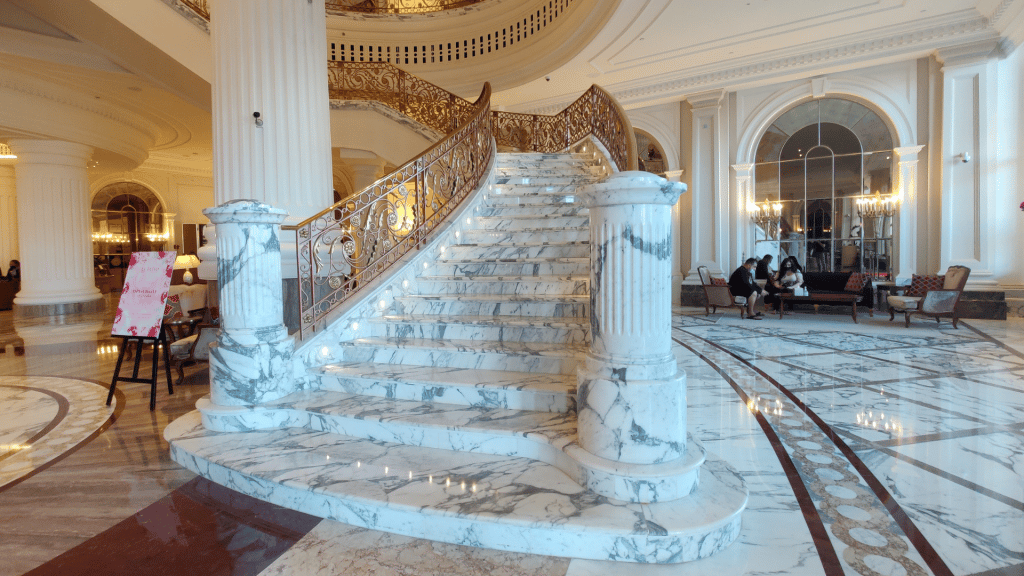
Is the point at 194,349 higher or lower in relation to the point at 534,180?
lower

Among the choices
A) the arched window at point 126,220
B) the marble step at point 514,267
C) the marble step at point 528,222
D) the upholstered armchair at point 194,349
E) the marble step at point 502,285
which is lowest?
the upholstered armchair at point 194,349

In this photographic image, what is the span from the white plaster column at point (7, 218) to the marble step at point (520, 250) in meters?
17.3

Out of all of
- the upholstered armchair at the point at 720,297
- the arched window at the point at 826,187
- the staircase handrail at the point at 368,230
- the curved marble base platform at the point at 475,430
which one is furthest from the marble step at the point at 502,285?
the arched window at the point at 826,187

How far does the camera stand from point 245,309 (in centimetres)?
323

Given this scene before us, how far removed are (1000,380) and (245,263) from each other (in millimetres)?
6140

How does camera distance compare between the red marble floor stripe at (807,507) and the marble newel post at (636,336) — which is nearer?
the red marble floor stripe at (807,507)

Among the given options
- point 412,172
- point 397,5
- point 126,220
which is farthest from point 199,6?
point 126,220

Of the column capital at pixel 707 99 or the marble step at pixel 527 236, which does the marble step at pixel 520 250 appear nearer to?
the marble step at pixel 527 236

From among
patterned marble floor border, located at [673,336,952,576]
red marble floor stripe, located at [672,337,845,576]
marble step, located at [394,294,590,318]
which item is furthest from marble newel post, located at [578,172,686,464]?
marble step, located at [394,294,590,318]

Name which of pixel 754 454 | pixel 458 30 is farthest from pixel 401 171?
pixel 458 30

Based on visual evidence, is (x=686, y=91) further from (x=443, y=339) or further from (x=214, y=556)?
(x=214, y=556)

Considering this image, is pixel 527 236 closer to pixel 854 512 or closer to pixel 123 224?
pixel 854 512

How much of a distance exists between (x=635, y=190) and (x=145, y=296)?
4.04m

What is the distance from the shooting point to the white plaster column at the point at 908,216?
9.59 meters
